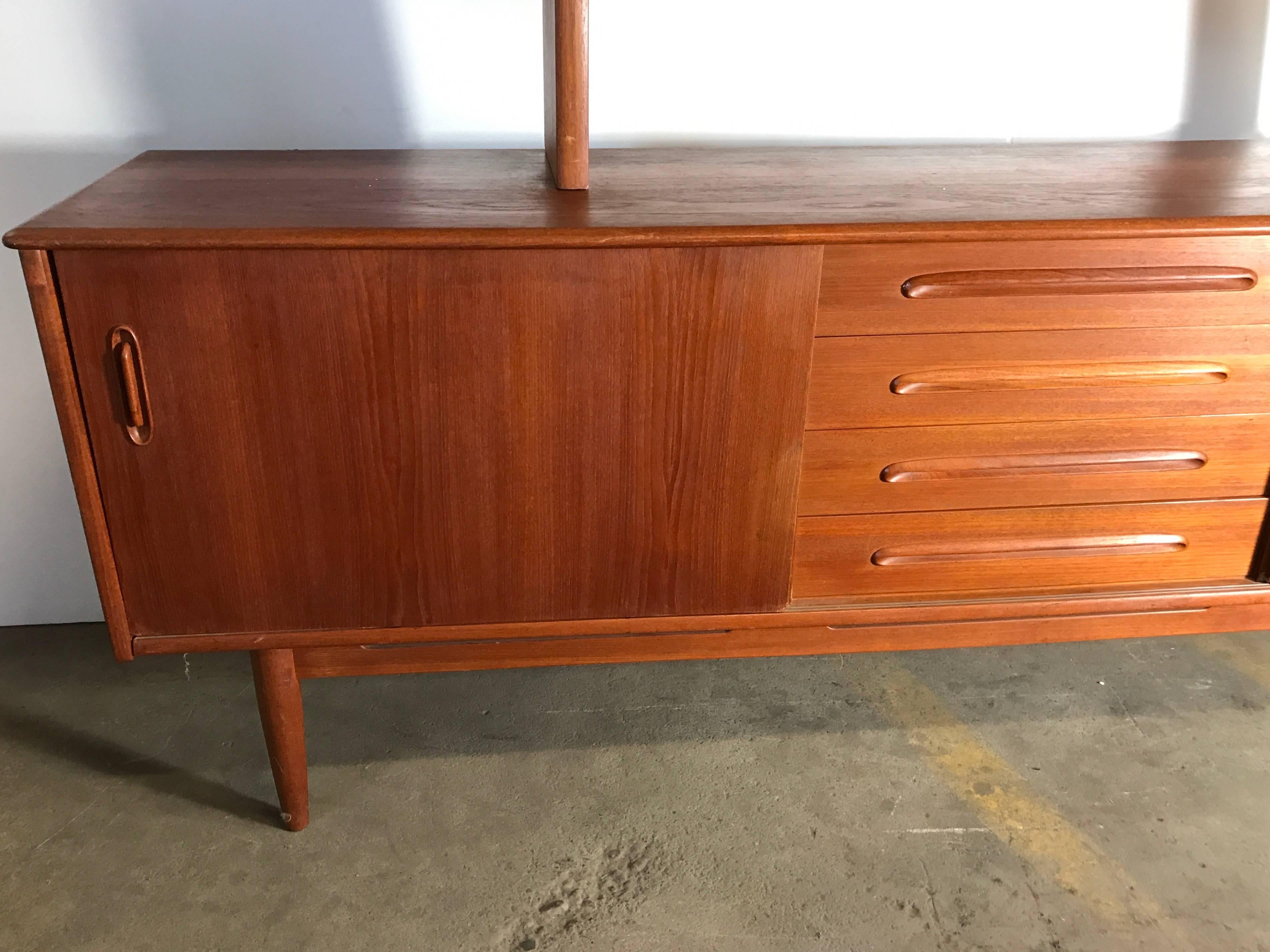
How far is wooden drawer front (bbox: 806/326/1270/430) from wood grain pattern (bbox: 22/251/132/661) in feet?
2.67

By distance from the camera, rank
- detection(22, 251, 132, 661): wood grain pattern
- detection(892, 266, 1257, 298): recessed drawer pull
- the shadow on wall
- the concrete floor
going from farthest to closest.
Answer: the shadow on wall < the concrete floor < detection(892, 266, 1257, 298): recessed drawer pull < detection(22, 251, 132, 661): wood grain pattern

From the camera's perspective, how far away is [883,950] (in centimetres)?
124

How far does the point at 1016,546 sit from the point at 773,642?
34cm

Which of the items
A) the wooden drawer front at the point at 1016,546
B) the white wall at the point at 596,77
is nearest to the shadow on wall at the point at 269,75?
the white wall at the point at 596,77

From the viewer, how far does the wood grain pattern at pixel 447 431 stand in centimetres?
109

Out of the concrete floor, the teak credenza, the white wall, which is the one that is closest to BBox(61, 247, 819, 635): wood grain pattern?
the teak credenza

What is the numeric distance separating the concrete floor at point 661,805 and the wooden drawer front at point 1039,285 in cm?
69

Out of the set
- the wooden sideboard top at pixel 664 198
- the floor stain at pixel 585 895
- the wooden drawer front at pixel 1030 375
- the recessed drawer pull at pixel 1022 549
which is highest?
the wooden sideboard top at pixel 664 198

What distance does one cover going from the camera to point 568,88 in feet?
3.98

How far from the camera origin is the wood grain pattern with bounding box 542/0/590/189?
3.84 feet

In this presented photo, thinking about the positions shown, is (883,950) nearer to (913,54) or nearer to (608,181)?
(608,181)

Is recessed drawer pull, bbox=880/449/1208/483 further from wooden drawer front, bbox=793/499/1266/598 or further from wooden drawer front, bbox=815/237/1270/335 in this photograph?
wooden drawer front, bbox=815/237/1270/335

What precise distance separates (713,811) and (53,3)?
147 centimetres

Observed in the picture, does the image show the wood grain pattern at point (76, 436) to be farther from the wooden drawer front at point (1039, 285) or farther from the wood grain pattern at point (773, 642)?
the wooden drawer front at point (1039, 285)
